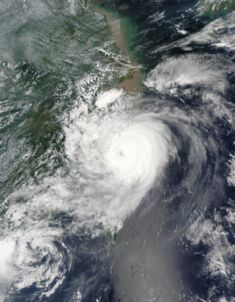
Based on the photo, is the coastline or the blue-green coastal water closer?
the blue-green coastal water

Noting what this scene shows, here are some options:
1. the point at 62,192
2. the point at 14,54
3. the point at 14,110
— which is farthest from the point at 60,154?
the point at 14,54

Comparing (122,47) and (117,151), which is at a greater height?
(122,47)

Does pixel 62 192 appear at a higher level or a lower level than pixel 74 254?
higher

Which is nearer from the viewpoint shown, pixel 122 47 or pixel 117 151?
pixel 117 151

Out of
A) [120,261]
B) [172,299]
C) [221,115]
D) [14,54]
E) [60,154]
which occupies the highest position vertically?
[14,54]

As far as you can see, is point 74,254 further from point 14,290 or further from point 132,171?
point 132,171

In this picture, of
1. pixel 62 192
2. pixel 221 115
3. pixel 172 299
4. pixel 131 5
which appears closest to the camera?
pixel 172 299

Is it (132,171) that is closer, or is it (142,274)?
(142,274)

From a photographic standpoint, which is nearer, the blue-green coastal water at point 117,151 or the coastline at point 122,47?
the blue-green coastal water at point 117,151
